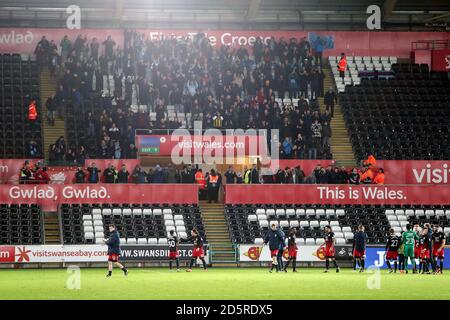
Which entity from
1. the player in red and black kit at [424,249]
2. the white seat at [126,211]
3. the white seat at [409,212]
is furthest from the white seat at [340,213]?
the white seat at [126,211]

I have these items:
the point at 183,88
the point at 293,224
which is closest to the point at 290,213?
the point at 293,224

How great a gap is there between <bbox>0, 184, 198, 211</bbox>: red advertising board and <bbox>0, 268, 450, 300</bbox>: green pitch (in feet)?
23.3

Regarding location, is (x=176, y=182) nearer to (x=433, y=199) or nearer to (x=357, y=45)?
(x=433, y=199)

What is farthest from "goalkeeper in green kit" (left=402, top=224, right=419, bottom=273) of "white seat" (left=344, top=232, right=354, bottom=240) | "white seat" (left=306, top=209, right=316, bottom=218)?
"white seat" (left=306, top=209, right=316, bottom=218)

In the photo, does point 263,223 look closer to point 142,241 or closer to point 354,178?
point 354,178

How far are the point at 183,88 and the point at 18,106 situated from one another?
8.44m

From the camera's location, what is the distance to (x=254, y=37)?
2491 inches

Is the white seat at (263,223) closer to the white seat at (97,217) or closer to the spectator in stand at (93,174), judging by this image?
the white seat at (97,217)

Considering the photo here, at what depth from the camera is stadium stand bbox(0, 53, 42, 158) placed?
2080 inches

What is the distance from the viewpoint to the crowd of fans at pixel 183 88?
54.1 m

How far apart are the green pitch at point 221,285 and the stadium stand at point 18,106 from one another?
11.4 m

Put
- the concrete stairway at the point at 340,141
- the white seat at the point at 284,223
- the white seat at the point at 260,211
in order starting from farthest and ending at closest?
the concrete stairway at the point at 340,141, the white seat at the point at 260,211, the white seat at the point at 284,223

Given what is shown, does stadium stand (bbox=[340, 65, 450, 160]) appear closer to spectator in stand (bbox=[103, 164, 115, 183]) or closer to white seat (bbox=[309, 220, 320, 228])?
white seat (bbox=[309, 220, 320, 228])
